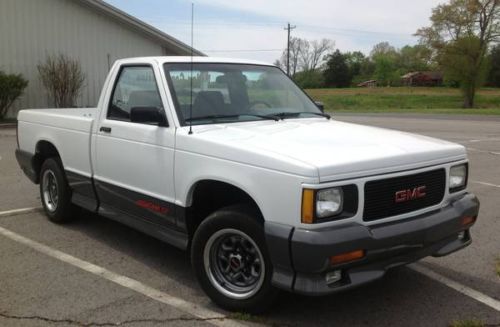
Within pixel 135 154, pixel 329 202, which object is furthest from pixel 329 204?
pixel 135 154

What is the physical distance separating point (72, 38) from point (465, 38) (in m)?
49.6

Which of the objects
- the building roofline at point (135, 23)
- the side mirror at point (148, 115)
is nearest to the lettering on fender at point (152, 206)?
the side mirror at point (148, 115)

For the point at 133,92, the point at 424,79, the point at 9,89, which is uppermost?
the point at 424,79

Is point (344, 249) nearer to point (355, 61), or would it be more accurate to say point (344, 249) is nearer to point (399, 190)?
point (399, 190)

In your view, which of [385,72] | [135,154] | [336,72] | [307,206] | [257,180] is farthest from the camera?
[385,72]

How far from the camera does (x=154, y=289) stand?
14.1 ft

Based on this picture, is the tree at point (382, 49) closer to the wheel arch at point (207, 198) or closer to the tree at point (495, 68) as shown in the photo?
the tree at point (495, 68)

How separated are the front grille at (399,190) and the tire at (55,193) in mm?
3763

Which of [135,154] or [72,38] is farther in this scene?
[72,38]

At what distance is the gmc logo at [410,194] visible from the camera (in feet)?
11.9

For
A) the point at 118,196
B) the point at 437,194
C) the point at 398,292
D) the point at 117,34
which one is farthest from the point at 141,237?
the point at 117,34

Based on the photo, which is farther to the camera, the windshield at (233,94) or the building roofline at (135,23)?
the building roofline at (135,23)

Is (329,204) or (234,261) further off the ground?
(329,204)

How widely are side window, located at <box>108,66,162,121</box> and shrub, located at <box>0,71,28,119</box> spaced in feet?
52.4
